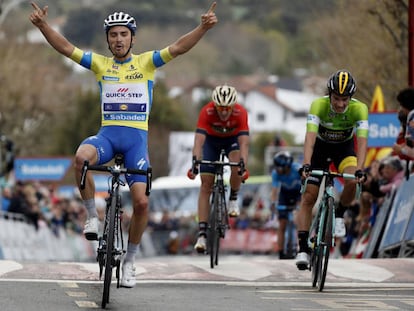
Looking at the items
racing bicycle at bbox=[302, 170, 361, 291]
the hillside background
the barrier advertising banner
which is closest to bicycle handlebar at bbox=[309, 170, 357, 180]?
racing bicycle at bbox=[302, 170, 361, 291]

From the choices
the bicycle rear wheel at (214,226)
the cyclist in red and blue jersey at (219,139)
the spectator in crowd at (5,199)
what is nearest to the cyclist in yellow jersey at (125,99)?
the cyclist in red and blue jersey at (219,139)

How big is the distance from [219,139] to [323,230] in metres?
4.09

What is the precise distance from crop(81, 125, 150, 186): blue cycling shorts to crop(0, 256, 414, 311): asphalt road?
1.23 meters

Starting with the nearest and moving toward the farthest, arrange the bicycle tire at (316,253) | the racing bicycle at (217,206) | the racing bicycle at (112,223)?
the racing bicycle at (112,223) < the bicycle tire at (316,253) < the racing bicycle at (217,206)

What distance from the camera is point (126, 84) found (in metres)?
14.1

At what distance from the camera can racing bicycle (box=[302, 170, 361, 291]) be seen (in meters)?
15.0

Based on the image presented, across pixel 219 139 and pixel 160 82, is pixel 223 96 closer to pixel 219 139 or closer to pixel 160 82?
pixel 219 139

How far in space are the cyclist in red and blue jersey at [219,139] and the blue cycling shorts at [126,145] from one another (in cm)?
439

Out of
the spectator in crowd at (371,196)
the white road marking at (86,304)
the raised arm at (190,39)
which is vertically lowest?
the white road marking at (86,304)

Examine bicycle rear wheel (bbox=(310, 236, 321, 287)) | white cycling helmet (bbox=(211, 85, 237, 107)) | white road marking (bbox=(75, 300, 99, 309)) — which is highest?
white cycling helmet (bbox=(211, 85, 237, 107))

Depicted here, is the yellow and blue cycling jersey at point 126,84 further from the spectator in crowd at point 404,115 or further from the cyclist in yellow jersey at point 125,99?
the spectator in crowd at point 404,115

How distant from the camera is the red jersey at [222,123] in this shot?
733 inches

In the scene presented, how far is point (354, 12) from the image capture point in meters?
47.4

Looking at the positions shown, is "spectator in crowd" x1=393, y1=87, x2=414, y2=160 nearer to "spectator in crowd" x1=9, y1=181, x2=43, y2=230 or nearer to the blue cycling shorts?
the blue cycling shorts
